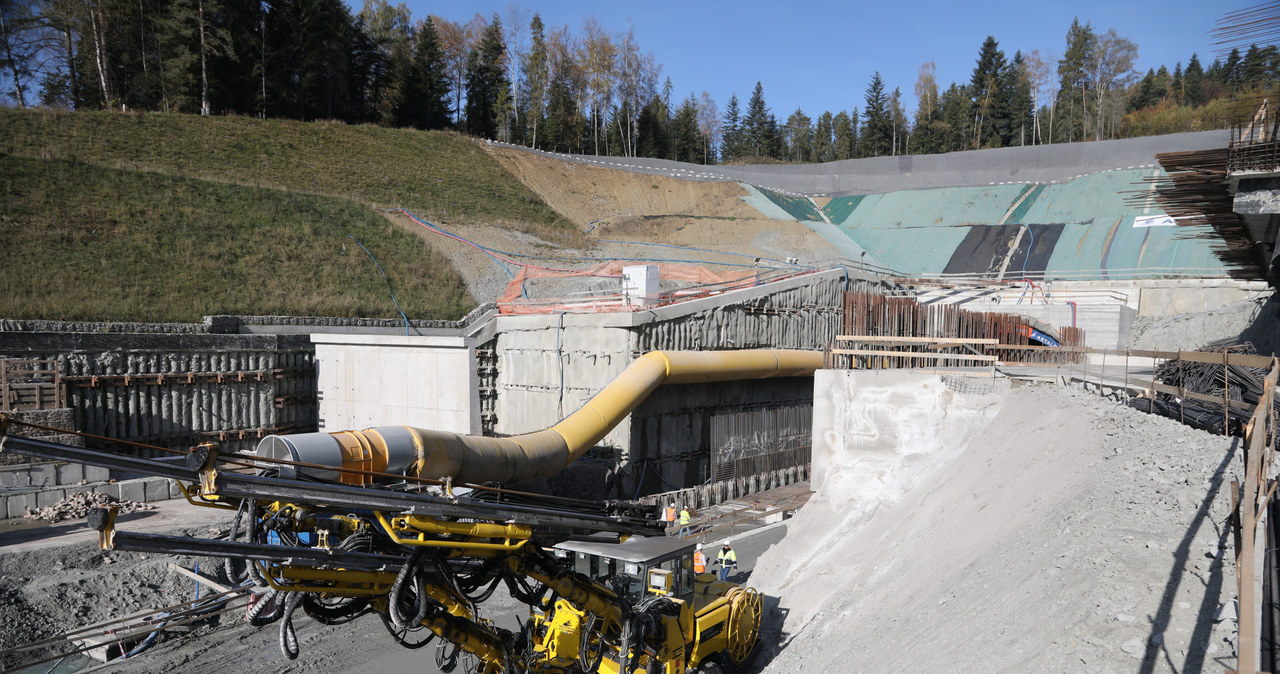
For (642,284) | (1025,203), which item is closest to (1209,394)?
(642,284)

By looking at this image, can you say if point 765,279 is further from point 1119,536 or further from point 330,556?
point 330,556

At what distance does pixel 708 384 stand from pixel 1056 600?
1499 cm

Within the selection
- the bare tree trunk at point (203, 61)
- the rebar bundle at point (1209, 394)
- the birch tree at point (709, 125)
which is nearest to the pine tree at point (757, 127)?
the birch tree at point (709, 125)

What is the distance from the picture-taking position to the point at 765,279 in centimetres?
2472

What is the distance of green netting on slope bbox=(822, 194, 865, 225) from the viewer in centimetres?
5233

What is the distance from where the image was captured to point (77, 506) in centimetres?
1667

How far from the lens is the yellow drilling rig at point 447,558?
5.37 meters

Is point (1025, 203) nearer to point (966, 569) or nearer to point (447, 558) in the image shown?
point (966, 569)

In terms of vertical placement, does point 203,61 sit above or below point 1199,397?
above

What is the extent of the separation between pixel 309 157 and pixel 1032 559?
1826 inches

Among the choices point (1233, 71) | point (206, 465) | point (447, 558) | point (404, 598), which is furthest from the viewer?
point (1233, 71)

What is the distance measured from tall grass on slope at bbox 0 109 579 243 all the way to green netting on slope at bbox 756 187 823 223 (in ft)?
48.9

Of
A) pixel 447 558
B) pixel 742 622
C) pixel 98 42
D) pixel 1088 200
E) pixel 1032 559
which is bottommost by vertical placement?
pixel 742 622

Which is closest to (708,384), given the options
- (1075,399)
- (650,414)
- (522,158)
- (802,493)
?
(650,414)
